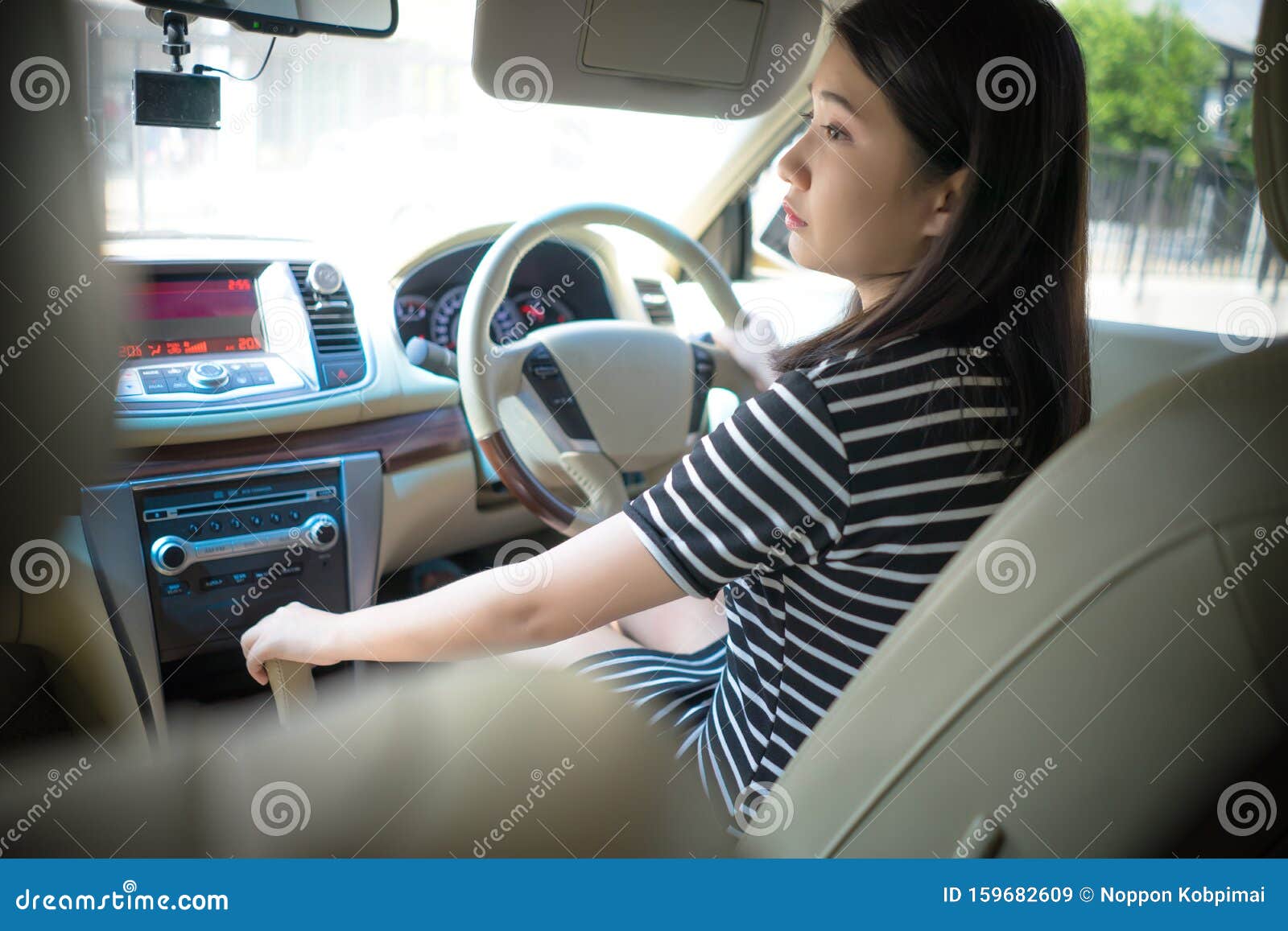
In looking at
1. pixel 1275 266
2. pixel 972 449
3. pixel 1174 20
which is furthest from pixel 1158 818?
pixel 1174 20

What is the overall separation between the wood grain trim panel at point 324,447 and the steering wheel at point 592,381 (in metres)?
0.23

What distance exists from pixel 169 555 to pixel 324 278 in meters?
0.54

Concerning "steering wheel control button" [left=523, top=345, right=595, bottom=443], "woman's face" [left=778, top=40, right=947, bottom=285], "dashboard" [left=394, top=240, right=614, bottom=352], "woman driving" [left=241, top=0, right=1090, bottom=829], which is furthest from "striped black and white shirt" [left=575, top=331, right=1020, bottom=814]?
"dashboard" [left=394, top=240, right=614, bottom=352]

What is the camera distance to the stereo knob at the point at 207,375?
1577mm

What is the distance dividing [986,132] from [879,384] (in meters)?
0.24

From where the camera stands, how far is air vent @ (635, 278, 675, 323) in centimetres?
204

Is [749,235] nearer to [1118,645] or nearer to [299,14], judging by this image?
[299,14]

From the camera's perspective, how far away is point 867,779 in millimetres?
752

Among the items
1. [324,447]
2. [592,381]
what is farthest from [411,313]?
[592,381]

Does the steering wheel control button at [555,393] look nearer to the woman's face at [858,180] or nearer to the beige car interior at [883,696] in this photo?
the beige car interior at [883,696]

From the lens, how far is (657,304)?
2.05 m

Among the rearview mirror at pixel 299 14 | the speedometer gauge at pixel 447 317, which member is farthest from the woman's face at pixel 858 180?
the speedometer gauge at pixel 447 317

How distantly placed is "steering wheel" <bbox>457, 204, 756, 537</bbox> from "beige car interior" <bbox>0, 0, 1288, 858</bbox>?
334mm

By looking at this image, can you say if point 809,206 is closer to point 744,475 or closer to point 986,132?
point 986,132
